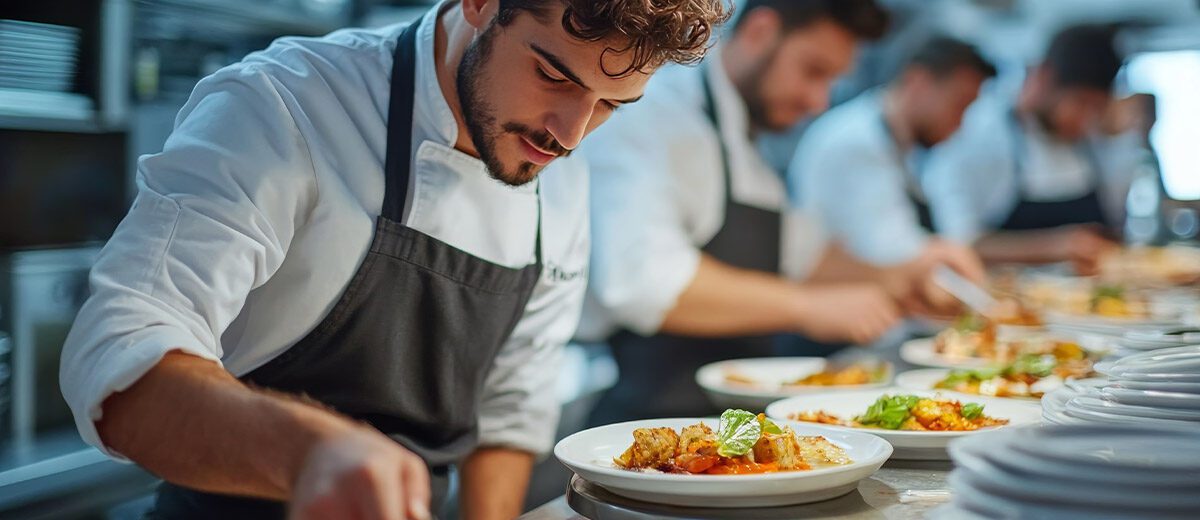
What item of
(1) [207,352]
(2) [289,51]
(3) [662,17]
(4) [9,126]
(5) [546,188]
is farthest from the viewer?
(4) [9,126]

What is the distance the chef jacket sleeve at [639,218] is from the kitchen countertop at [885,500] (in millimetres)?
1374

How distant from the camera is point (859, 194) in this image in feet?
13.7

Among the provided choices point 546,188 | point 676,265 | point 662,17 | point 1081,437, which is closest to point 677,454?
point 1081,437

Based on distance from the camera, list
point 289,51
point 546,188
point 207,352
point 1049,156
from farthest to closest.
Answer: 1. point 1049,156
2. point 546,188
3. point 289,51
4. point 207,352

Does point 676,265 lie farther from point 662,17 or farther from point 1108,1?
point 1108,1

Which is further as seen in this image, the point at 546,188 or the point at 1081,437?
the point at 546,188

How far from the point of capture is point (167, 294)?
3.82 ft

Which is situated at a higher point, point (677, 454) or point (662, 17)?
point (662, 17)

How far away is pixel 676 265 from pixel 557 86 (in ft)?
4.29

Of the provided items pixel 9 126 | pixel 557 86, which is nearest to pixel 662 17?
pixel 557 86

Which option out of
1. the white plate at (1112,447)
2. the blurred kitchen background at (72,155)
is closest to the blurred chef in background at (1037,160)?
the blurred kitchen background at (72,155)

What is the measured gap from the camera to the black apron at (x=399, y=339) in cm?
152

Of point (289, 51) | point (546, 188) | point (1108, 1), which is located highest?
point (1108, 1)

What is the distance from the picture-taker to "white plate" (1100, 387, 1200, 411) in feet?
3.69
